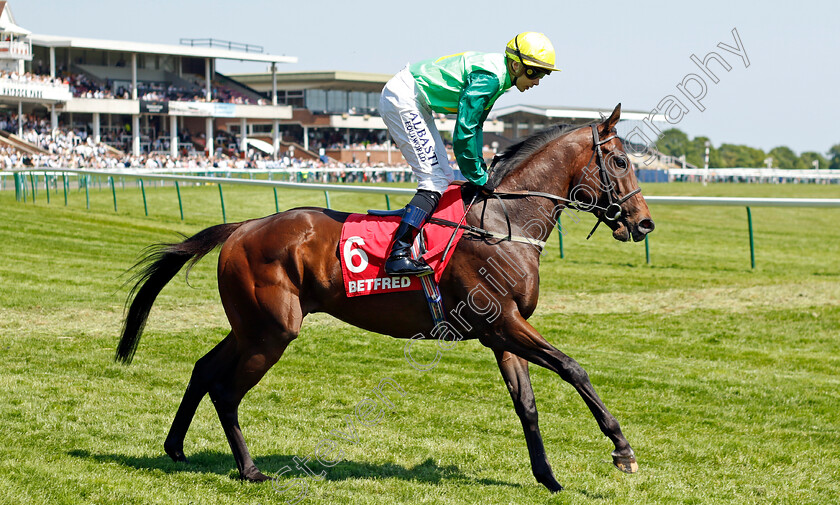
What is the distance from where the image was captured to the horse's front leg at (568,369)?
404 centimetres

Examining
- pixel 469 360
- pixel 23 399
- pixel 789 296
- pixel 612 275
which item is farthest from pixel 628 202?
pixel 612 275

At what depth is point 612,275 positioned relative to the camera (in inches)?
493

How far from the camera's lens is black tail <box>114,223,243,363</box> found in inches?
190

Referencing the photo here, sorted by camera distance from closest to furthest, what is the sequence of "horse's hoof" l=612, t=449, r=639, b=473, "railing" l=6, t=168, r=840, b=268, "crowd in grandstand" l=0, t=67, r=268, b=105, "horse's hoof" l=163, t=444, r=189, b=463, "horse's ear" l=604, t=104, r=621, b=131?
1. "horse's hoof" l=612, t=449, r=639, b=473
2. "horse's ear" l=604, t=104, r=621, b=131
3. "horse's hoof" l=163, t=444, r=189, b=463
4. "railing" l=6, t=168, r=840, b=268
5. "crowd in grandstand" l=0, t=67, r=268, b=105

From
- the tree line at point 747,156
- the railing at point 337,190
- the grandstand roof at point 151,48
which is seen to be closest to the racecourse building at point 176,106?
the grandstand roof at point 151,48

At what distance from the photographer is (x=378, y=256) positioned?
4.39m

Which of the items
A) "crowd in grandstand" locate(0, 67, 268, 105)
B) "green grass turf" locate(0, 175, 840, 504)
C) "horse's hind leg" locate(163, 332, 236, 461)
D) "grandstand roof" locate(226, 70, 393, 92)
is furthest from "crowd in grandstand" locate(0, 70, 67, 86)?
"horse's hind leg" locate(163, 332, 236, 461)

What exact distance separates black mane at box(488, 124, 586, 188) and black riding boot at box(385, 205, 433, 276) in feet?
1.75

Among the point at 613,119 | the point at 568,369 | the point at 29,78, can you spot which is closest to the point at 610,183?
the point at 613,119

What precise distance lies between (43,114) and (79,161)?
1204 cm

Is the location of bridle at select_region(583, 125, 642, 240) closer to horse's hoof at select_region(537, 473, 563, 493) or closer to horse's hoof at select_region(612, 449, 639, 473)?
horse's hoof at select_region(612, 449, 639, 473)

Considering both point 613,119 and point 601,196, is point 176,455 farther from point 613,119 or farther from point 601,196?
point 613,119

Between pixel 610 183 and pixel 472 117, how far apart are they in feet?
2.89

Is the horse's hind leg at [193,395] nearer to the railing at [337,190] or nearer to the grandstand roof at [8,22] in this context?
the railing at [337,190]
